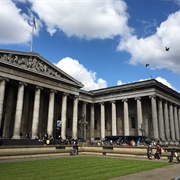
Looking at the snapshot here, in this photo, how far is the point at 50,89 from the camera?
41125 millimetres

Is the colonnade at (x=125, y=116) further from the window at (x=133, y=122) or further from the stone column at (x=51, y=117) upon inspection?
the window at (x=133, y=122)

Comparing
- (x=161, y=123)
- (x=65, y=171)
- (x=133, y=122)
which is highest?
(x=133, y=122)

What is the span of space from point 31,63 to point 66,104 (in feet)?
40.2

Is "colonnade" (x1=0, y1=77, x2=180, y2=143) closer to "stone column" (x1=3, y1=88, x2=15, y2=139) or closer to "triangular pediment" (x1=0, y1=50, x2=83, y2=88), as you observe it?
"stone column" (x1=3, y1=88, x2=15, y2=139)

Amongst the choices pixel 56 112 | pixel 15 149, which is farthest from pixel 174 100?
pixel 15 149

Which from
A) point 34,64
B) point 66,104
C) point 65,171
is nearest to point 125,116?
point 66,104

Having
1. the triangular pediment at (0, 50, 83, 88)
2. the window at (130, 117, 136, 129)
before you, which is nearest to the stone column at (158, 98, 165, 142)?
the window at (130, 117, 136, 129)

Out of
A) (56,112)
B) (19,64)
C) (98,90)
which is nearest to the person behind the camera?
(19,64)

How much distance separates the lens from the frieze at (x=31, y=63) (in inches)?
1350

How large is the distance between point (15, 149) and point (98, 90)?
33.7 meters

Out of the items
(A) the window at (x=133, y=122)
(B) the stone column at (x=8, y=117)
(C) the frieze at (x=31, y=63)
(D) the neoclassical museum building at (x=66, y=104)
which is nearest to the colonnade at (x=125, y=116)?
(D) the neoclassical museum building at (x=66, y=104)

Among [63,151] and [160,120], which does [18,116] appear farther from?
[160,120]

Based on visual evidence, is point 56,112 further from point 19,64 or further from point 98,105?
point 19,64

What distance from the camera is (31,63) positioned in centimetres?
Answer: 3788
